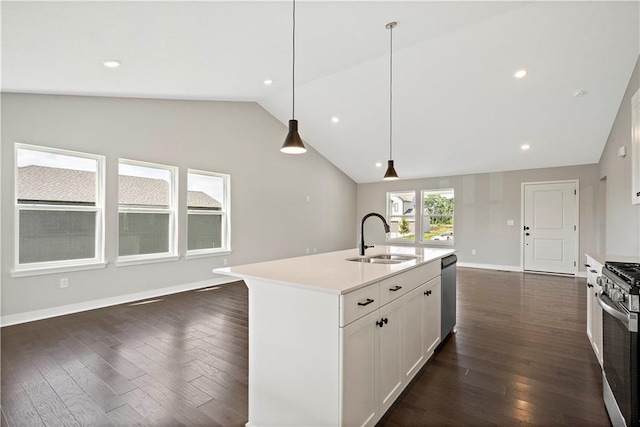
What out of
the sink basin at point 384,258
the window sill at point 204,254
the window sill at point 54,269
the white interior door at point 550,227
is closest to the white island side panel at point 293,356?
the sink basin at point 384,258

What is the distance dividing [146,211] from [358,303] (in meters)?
4.14

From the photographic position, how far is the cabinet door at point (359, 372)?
147 cm

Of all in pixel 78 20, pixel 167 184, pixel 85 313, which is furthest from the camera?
pixel 167 184

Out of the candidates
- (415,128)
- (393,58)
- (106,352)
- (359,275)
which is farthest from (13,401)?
(415,128)

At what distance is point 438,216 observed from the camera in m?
8.15

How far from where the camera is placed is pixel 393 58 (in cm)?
429

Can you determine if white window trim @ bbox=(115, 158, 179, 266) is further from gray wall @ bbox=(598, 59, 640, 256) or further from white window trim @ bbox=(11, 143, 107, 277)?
gray wall @ bbox=(598, 59, 640, 256)

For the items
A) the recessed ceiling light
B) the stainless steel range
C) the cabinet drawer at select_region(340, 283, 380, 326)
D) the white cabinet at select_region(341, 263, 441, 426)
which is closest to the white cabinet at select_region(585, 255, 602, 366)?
the stainless steel range

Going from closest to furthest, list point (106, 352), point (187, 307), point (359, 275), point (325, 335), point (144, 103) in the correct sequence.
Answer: point (325, 335) < point (359, 275) < point (106, 352) < point (187, 307) < point (144, 103)

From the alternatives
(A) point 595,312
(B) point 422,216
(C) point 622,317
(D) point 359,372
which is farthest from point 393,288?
(B) point 422,216

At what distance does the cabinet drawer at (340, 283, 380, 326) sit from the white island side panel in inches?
1.4

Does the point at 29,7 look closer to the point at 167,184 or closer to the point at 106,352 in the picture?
the point at 106,352

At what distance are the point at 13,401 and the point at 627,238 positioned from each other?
6.16 meters

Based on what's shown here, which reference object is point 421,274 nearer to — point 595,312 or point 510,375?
point 510,375
